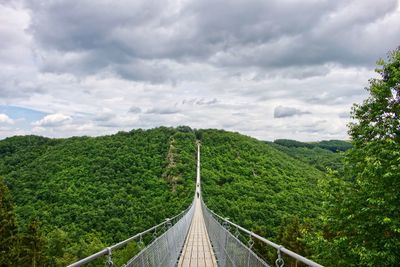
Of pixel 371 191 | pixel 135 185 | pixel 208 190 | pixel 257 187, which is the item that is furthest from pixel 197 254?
pixel 135 185

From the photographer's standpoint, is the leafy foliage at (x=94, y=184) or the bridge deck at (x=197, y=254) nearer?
the bridge deck at (x=197, y=254)

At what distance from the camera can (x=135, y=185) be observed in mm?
66250

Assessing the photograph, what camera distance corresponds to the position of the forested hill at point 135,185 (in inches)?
1761

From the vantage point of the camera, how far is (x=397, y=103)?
44.6 feet

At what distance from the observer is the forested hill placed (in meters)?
44.7

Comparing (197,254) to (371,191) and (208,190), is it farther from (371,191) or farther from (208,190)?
(208,190)

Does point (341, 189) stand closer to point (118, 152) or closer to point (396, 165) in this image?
point (396, 165)

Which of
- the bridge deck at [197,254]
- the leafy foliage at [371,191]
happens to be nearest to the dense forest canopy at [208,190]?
the leafy foliage at [371,191]

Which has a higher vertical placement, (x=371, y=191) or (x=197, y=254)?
(x=371, y=191)

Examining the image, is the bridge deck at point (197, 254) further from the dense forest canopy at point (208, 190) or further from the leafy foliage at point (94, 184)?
the leafy foliage at point (94, 184)

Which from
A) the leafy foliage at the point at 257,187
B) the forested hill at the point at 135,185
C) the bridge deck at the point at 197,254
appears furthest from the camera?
the forested hill at the point at 135,185

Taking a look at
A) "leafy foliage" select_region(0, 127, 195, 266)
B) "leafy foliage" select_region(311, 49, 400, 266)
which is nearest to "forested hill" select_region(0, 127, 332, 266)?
"leafy foliage" select_region(0, 127, 195, 266)

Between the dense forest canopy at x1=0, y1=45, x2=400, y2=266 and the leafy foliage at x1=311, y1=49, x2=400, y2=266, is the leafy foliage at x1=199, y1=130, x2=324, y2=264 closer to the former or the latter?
the dense forest canopy at x1=0, y1=45, x2=400, y2=266

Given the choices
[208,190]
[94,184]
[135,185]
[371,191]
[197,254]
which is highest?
[371,191]
